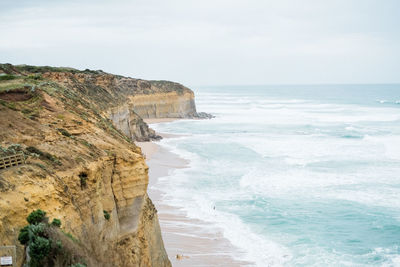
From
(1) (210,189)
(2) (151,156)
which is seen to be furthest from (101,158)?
(2) (151,156)

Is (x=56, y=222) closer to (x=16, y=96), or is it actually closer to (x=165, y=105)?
(x=16, y=96)

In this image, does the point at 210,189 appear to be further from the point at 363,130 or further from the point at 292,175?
the point at 363,130

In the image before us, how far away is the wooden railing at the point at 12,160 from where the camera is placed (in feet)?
34.6

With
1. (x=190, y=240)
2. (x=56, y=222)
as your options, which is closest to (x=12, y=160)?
(x=56, y=222)

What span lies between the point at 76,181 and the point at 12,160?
1.66 metres

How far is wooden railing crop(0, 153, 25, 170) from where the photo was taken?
10541 millimetres

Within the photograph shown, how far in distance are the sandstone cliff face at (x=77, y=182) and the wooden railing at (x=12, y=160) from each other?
15 cm

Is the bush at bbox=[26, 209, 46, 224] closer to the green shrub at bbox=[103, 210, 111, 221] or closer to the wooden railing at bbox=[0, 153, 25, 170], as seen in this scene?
the wooden railing at bbox=[0, 153, 25, 170]

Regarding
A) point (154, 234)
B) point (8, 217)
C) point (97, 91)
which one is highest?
point (97, 91)

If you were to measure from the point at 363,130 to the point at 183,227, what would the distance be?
1805 inches

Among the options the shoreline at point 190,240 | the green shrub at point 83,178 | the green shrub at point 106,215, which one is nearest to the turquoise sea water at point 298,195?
the shoreline at point 190,240

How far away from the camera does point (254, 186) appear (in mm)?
30500

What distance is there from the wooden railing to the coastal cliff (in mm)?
165

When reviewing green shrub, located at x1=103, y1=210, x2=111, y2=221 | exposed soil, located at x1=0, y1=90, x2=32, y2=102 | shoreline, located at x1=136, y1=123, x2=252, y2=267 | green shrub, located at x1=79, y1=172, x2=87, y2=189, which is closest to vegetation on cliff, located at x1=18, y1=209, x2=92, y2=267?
green shrub, located at x1=79, y1=172, x2=87, y2=189
